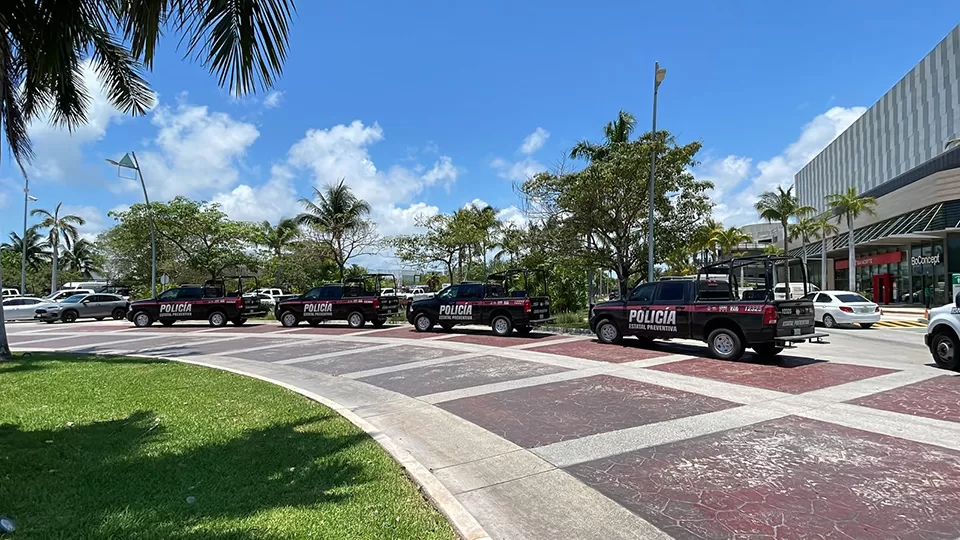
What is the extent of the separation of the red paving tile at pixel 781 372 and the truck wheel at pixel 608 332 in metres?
2.99

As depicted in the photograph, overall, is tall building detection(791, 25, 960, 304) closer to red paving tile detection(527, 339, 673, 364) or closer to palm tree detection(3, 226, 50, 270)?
red paving tile detection(527, 339, 673, 364)

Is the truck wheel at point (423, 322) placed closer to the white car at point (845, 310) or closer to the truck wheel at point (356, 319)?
the truck wheel at point (356, 319)

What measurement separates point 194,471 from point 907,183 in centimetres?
5160

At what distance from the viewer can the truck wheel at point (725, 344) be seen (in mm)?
11797

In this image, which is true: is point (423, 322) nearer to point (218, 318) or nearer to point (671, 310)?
point (671, 310)

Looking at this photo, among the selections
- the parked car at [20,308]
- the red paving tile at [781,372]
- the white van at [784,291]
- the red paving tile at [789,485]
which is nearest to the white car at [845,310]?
the white van at [784,291]

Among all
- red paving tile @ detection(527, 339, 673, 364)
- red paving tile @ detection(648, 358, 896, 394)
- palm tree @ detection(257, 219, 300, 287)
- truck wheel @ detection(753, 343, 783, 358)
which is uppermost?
palm tree @ detection(257, 219, 300, 287)

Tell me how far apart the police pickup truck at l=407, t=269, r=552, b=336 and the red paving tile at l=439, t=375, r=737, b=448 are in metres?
7.69

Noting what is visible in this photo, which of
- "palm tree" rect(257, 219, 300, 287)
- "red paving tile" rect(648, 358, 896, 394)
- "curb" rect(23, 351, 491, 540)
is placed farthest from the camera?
"palm tree" rect(257, 219, 300, 287)

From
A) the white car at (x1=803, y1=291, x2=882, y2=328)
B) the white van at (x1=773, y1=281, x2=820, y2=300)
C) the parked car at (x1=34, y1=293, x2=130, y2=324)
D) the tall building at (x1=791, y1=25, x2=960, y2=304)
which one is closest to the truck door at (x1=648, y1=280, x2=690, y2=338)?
the white van at (x1=773, y1=281, x2=820, y2=300)

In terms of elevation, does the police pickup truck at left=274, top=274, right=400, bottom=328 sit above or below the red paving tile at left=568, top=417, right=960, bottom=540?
above

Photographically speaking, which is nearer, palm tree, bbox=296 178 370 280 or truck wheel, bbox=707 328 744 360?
truck wheel, bbox=707 328 744 360

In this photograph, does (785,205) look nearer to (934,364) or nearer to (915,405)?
(934,364)

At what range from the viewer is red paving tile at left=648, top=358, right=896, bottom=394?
30.6 feet
